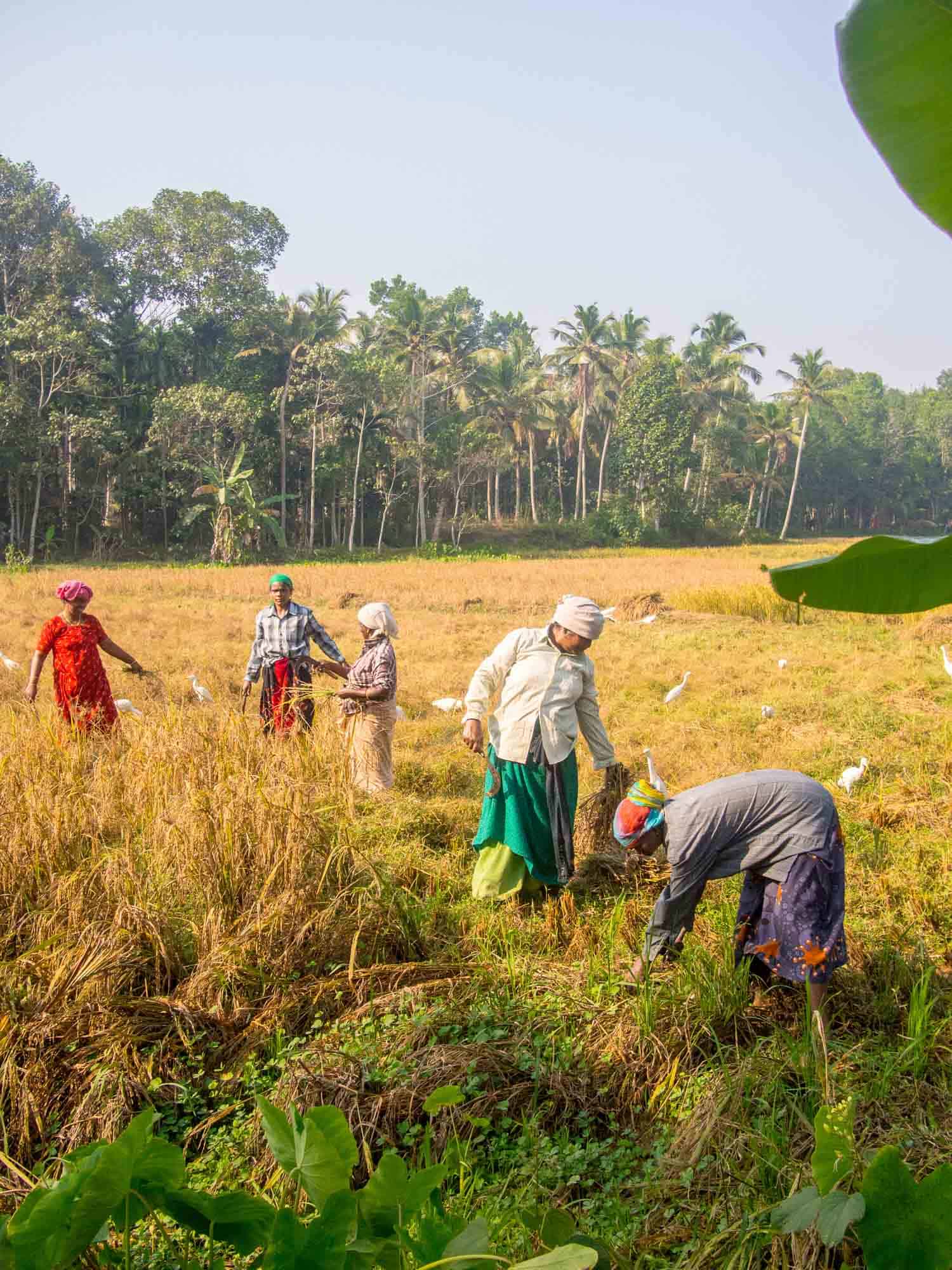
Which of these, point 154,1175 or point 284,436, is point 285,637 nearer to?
A: point 154,1175

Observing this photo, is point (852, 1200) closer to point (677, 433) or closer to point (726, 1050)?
point (726, 1050)

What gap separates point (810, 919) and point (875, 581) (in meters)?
1.86

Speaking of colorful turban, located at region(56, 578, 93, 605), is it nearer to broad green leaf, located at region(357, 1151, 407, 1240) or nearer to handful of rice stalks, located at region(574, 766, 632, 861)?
handful of rice stalks, located at region(574, 766, 632, 861)

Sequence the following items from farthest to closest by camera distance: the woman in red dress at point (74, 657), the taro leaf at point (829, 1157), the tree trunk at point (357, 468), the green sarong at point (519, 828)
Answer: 1. the tree trunk at point (357, 468)
2. the woman in red dress at point (74, 657)
3. the green sarong at point (519, 828)
4. the taro leaf at point (829, 1157)

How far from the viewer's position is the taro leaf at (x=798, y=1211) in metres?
1.05

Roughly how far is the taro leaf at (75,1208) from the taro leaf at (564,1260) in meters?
0.36

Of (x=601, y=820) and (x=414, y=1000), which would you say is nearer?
(x=414, y=1000)

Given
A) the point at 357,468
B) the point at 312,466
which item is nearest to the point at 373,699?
the point at 312,466

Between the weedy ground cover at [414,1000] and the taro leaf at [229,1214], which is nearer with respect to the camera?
the taro leaf at [229,1214]

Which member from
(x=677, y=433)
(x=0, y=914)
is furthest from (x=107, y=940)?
(x=677, y=433)

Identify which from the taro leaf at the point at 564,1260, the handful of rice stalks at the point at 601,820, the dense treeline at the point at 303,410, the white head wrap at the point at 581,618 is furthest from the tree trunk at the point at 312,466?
the taro leaf at the point at 564,1260

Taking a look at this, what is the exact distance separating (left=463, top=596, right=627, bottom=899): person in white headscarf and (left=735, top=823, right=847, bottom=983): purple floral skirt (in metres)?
1.10

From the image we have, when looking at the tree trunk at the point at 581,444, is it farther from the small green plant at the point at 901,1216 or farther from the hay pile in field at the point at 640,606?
the small green plant at the point at 901,1216

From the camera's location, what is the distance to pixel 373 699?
4789 millimetres
